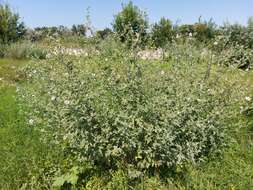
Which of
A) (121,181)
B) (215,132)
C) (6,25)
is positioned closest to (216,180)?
(215,132)

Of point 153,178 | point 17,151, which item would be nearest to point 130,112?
point 153,178

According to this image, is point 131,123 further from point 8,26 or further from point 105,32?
point 8,26

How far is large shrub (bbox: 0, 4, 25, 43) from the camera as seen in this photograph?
18.0 metres

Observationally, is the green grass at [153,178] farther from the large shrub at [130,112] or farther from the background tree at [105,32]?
the background tree at [105,32]

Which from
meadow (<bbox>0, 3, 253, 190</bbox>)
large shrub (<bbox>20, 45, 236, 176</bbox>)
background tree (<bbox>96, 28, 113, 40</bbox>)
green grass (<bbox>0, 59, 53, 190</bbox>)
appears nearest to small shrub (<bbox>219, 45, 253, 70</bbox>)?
meadow (<bbox>0, 3, 253, 190</bbox>)

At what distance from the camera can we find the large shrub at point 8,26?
1795 centimetres

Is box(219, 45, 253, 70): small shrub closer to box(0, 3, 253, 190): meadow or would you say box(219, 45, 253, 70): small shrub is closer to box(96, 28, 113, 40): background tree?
box(0, 3, 253, 190): meadow

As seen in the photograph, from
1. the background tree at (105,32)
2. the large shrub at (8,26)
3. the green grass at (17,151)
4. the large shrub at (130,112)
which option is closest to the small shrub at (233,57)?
the large shrub at (130,112)

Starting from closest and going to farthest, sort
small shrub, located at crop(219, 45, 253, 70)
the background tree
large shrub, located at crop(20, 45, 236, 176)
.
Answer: large shrub, located at crop(20, 45, 236, 176), small shrub, located at crop(219, 45, 253, 70), the background tree

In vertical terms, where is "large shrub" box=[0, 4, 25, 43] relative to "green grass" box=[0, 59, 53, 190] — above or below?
above

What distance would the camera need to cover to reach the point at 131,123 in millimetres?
4145

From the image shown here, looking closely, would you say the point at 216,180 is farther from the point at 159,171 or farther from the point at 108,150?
the point at 108,150

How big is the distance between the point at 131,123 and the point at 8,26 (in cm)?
1508

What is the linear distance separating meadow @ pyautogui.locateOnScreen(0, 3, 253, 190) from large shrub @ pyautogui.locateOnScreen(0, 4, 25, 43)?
13.2 meters
